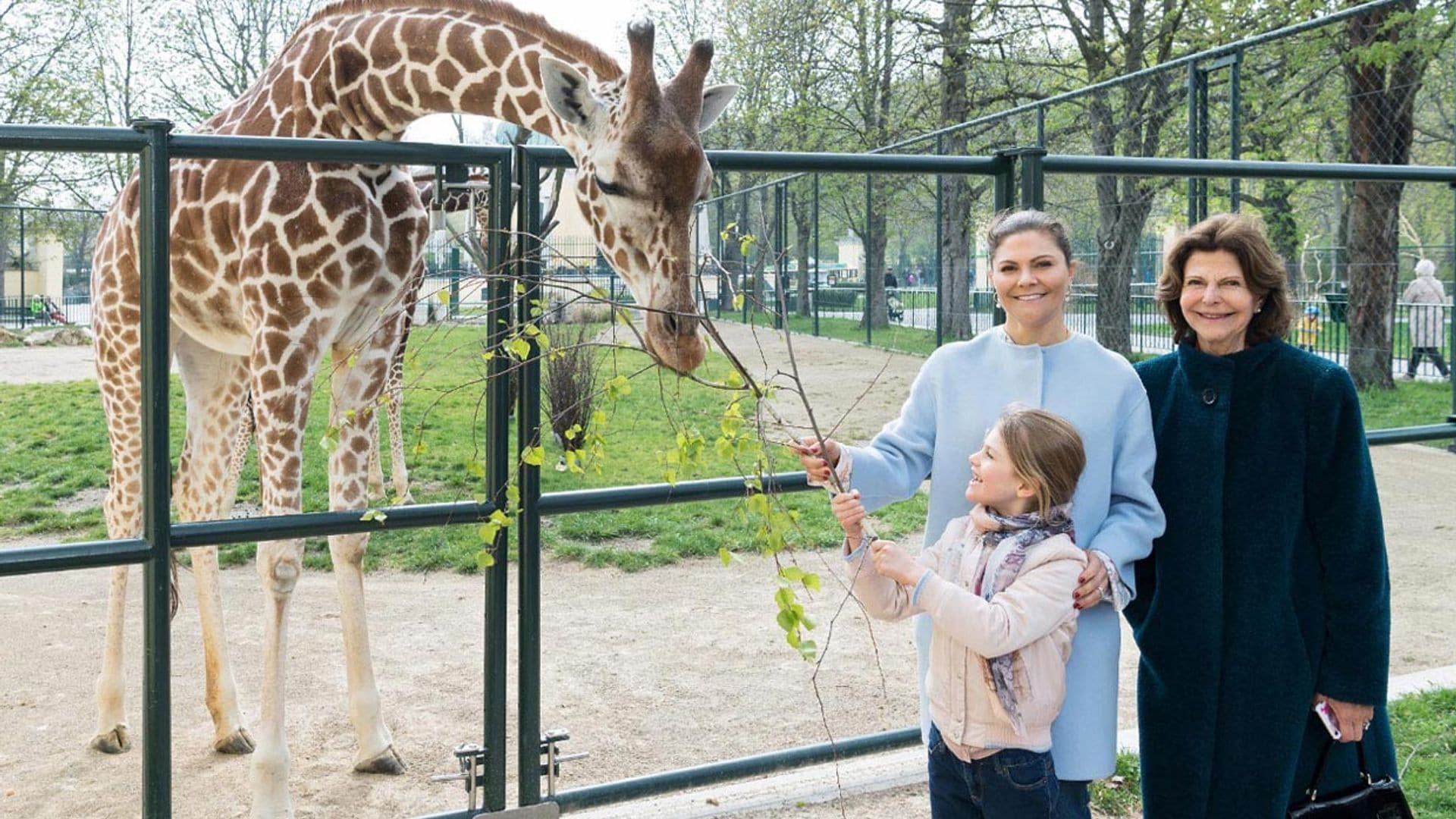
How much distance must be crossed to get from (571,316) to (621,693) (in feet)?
11.4

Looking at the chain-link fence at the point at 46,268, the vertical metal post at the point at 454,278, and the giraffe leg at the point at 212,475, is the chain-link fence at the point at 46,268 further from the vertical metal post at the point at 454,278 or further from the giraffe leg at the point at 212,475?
the giraffe leg at the point at 212,475

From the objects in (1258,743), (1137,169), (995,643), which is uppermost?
(1137,169)

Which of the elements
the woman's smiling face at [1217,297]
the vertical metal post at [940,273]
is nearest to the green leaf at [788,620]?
the woman's smiling face at [1217,297]

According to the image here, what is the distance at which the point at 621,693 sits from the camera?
4.43 meters

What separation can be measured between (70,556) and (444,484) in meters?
5.28

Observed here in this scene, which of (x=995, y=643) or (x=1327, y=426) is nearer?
(x=995, y=643)

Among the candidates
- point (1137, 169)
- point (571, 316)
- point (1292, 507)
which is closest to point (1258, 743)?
point (1292, 507)

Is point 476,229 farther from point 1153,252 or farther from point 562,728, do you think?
point 1153,252

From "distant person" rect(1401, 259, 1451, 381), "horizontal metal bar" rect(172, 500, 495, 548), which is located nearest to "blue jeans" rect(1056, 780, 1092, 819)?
"horizontal metal bar" rect(172, 500, 495, 548)

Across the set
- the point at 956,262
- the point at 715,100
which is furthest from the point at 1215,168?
the point at 956,262

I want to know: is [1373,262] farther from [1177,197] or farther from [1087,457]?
[1087,457]

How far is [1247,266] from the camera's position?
2320mm

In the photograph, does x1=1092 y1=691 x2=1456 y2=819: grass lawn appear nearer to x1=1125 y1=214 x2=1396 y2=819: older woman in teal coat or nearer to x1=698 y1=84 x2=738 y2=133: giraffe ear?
x1=1125 y1=214 x2=1396 y2=819: older woman in teal coat

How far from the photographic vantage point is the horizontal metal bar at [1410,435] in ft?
12.1
